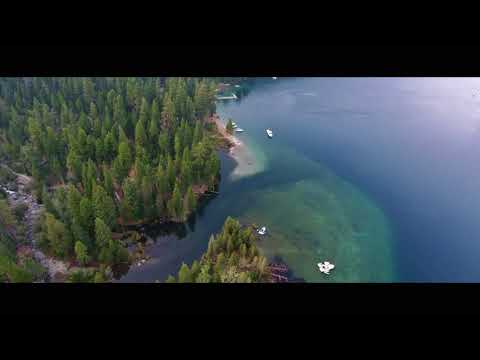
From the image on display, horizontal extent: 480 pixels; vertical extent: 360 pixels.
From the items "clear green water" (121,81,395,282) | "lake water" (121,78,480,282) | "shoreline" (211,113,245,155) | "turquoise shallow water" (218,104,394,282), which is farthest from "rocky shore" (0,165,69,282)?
"shoreline" (211,113,245,155)

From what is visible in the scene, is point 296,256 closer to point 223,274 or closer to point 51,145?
point 223,274

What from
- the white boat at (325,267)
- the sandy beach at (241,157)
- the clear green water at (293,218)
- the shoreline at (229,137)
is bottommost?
the white boat at (325,267)

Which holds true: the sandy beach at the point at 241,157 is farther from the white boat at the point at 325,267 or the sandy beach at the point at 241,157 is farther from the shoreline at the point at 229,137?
the white boat at the point at 325,267

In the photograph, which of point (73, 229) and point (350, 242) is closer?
point (73, 229)

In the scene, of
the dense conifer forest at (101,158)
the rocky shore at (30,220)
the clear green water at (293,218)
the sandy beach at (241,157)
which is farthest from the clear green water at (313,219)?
the rocky shore at (30,220)

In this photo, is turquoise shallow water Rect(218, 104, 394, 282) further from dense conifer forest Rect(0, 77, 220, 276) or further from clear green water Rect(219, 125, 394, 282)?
dense conifer forest Rect(0, 77, 220, 276)

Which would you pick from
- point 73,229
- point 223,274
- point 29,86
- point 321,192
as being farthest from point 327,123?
point 29,86

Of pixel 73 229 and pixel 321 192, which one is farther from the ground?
pixel 321 192
